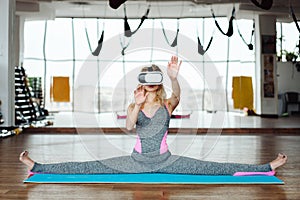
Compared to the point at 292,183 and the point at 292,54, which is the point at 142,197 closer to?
the point at 292,183

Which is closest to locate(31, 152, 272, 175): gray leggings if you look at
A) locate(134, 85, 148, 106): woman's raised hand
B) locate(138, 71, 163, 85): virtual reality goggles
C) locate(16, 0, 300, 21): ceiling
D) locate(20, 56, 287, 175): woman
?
locate(20, 56, 287, 175): woman

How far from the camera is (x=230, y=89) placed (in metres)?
11.5

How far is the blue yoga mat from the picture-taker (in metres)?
2.97

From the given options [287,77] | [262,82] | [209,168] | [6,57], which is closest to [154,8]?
[262,82]

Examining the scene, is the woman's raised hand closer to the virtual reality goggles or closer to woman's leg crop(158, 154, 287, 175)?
the virtual reality goggles

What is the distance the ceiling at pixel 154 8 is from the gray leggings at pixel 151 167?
6.85 m

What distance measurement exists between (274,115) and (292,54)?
1.58 meters

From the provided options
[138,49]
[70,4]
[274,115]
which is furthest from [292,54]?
[138,49]

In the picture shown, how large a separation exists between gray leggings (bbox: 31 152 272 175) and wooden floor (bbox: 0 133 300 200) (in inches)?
9.0

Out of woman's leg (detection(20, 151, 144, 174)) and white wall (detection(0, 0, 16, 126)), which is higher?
white wall (detection(0, 0, 16, 126))

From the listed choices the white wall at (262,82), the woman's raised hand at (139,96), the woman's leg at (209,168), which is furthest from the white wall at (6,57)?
the white wall at (262,82)

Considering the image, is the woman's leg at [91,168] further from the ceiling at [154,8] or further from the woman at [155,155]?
the ceiling at [154,8]

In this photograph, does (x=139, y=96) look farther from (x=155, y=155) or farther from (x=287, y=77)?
(x=287, y=77)

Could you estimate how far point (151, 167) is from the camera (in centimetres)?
329
